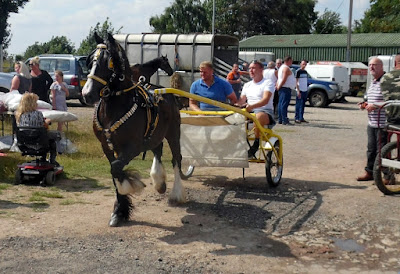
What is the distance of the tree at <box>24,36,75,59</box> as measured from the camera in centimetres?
5820

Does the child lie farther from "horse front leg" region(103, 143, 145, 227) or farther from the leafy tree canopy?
the leafy tree canopy

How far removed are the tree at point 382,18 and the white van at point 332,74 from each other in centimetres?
3473

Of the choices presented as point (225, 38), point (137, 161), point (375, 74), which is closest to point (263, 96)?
point (375, 74)


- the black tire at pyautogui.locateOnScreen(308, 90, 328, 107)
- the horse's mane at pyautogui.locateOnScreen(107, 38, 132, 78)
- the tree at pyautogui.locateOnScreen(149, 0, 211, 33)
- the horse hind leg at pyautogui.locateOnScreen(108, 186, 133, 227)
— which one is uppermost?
the tree at pyautogui.locateOnScreen(149, 0, 211, 33)

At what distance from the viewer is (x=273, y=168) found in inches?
335

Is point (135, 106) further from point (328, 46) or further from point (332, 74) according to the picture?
point (328, 46)

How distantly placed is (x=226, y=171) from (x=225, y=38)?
13.1 m

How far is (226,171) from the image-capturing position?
31.7 feet

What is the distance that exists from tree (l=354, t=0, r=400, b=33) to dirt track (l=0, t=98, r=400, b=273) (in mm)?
56010

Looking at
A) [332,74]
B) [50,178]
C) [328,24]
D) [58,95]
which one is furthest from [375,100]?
[328,24]

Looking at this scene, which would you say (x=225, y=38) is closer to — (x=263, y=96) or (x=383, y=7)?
(x=263, y=96)

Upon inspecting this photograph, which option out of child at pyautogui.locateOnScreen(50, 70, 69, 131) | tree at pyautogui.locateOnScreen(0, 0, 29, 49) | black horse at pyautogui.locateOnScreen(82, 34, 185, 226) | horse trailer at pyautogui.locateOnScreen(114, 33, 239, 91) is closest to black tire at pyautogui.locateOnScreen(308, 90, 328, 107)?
horse trailer at pyautogui.locateOnScreen(114, 33, 239, 91)

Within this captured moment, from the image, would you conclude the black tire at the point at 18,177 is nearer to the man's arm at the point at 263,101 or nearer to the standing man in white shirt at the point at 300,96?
the man's arm at the point at 263,101

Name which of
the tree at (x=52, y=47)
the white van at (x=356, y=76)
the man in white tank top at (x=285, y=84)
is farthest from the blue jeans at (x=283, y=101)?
the tree at (x=52, y=47)
